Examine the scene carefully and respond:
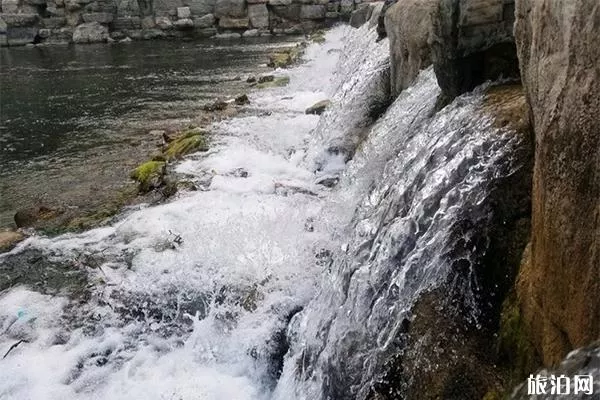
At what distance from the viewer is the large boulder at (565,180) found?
2354 mm

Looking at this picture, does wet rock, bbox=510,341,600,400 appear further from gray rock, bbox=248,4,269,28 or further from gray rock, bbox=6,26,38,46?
gray rock, bbox=6,26,38,46

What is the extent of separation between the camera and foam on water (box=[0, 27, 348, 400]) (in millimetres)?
4609

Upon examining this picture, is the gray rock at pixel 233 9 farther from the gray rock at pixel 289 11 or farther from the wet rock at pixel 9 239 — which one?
the wet rock at pixel 9 239

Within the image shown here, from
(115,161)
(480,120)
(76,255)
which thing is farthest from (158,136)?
(480,120)

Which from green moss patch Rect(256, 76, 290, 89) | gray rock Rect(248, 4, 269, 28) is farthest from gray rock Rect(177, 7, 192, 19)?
green moss patch Rect(256, 76, 290, 89)

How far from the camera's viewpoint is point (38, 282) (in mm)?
5961

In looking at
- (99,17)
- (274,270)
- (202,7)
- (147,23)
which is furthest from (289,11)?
(274,270)

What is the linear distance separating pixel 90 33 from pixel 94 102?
42.9 ft

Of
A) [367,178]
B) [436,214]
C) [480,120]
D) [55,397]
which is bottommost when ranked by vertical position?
[55,397]

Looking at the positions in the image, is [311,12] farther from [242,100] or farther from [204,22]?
[242,100]

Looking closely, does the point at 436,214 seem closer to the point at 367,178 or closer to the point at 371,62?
the point at 367,178

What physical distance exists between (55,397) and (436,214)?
10.3ft

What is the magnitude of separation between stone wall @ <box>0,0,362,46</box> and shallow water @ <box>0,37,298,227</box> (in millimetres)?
1926

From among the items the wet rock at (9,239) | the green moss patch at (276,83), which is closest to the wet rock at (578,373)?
the wet rock at (9,239)
